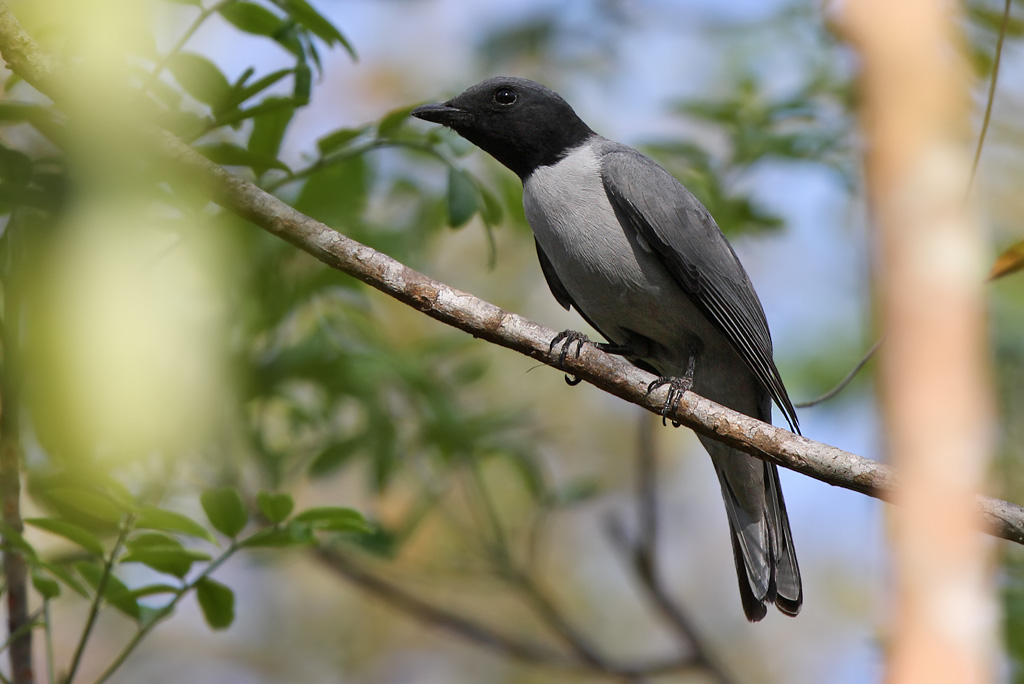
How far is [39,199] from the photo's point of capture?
2814 mm

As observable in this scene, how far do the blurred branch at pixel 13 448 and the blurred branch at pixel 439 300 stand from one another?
48 cm

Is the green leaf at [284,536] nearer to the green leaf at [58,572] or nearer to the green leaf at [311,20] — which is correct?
the green leaf at [58,572]

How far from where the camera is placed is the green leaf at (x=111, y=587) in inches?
108

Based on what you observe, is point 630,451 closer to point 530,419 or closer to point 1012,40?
point 530,419

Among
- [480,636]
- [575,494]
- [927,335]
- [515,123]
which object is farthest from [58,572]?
[515,123]

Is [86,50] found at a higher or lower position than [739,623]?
higher

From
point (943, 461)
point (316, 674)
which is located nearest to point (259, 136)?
point (943, 461)

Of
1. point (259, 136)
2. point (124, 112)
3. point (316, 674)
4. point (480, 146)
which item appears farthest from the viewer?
point (316, 674)

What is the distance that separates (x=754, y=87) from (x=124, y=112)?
10.4 ft

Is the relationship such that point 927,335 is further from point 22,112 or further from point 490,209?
point 22,112

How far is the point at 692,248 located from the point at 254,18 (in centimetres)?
190

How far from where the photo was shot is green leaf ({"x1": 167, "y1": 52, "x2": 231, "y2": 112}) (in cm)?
309

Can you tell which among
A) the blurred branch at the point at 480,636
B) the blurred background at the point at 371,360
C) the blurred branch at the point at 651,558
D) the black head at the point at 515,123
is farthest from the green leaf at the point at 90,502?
the blurred branch at the point at 651,558

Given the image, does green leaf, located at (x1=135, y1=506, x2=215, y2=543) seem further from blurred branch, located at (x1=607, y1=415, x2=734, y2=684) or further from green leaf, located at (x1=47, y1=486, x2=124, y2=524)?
blurred branch, located at (x1=607, y1=415, x2=734, y2=684)
